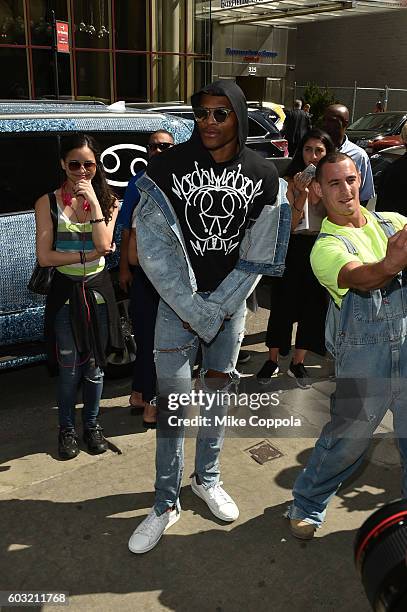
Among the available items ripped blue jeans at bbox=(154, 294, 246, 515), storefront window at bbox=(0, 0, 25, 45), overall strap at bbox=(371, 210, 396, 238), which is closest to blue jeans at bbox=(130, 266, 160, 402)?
ripped blue jeans at bbox=(154, 294, 246, 515)

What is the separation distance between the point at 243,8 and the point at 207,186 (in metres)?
25.9

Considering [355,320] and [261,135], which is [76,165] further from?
[261,135]

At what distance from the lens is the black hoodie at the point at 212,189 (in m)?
2.77

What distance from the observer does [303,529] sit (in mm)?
3039

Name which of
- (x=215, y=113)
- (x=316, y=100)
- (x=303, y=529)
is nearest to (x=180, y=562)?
(x=303, y=529)

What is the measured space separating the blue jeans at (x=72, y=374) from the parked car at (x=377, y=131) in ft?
45.6

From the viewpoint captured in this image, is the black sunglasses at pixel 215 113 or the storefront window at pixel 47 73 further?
the storefront window at pixel 47 73

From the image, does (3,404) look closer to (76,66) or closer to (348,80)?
(76,66)

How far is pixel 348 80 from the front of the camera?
110ft

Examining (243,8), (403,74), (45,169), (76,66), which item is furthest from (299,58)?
(45,169)

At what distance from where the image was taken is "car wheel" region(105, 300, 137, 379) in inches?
179

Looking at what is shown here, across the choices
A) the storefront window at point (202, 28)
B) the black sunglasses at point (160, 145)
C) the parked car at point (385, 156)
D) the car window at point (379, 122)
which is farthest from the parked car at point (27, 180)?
the storefront window at point (202, 28)

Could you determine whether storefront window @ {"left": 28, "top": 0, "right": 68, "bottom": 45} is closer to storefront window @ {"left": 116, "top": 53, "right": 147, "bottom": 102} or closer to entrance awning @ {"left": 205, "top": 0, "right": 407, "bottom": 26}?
storefront window @ {"left": 116, "top": 53, "right": 147, "bottom": 102}

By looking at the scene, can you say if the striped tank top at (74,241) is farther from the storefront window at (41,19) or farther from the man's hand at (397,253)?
the storefront window at (41,19)
